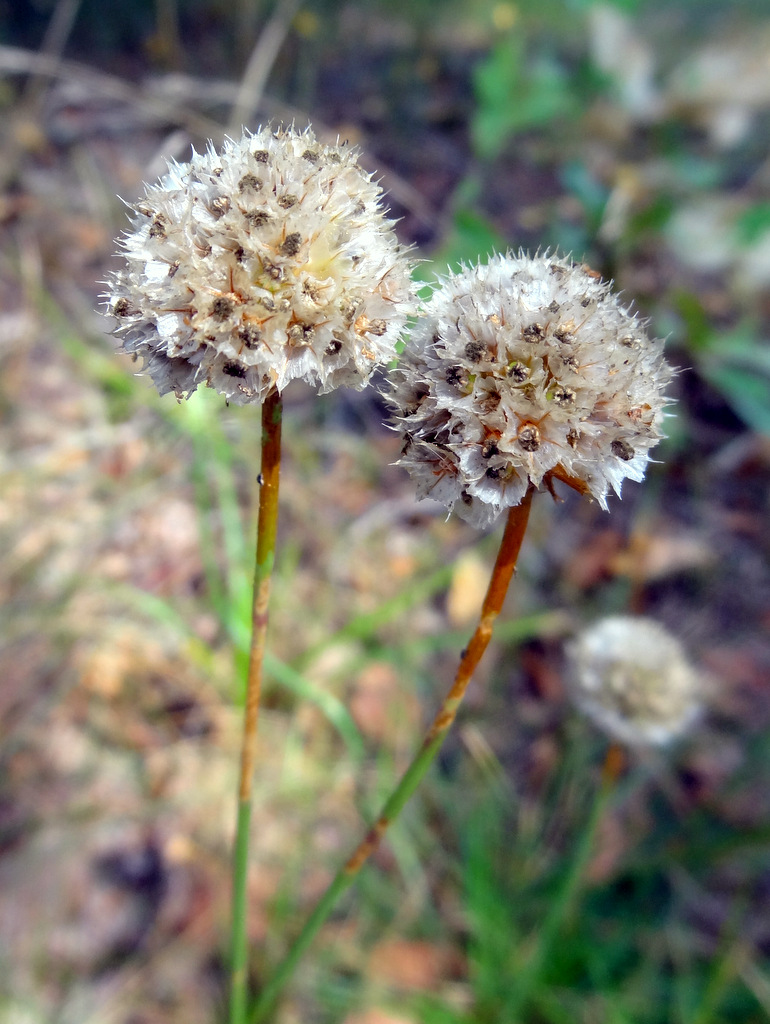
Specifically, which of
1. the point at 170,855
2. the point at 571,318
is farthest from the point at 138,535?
the point at 571,318

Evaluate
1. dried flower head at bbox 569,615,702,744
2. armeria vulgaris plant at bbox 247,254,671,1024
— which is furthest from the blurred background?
armeria vulgaris plant at bbox 247,254,671,1024

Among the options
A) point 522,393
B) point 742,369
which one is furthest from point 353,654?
point 742,369

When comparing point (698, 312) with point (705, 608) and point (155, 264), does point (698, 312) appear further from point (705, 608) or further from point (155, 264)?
point (155, 264)

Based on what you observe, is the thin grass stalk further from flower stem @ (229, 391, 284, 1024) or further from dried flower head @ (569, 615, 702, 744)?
flower stem @ (229, 391, 284, 1024)

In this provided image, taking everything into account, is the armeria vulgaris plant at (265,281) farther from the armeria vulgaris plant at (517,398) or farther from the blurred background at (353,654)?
the blurred background at (353,654)

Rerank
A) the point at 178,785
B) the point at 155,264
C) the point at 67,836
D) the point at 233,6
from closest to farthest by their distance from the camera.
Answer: the point at 155,264, the point at 67,836, the point at 178,785, the point at 233,6

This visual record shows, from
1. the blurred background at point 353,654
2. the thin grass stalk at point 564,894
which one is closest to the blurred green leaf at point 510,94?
the blurred background at point 353,654
